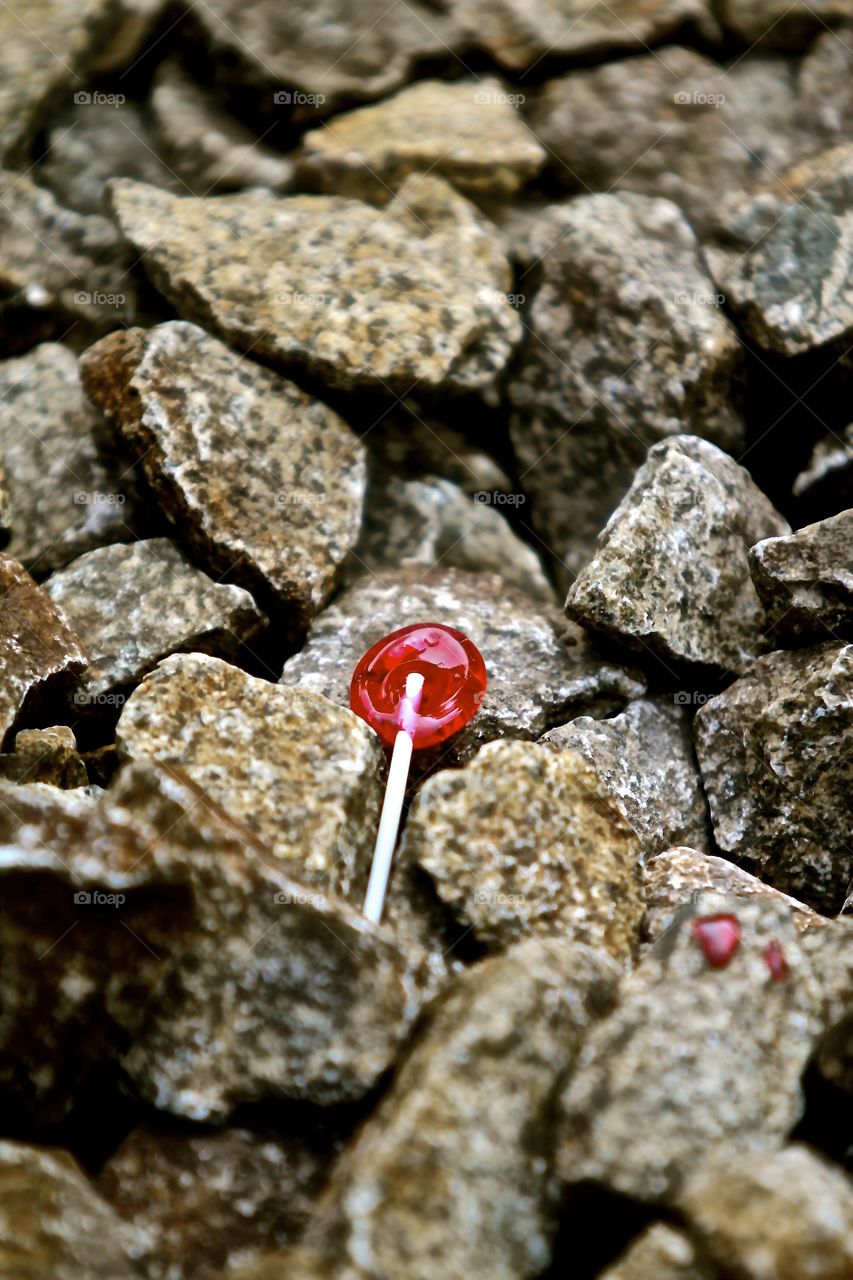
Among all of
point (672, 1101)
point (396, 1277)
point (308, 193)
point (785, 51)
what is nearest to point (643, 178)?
point (785, 51)

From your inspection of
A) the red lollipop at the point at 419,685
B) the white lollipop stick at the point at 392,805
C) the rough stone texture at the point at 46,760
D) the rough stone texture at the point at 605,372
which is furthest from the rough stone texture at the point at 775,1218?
the rough stone texture at the point at 605,372

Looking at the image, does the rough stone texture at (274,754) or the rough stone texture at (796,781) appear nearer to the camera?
the rough stone texture at (274,754)

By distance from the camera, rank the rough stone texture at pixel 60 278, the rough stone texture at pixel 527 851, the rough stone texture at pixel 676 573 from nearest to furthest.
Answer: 1. the rough stone texture at pixel 527 851
2. the rough stone texture at pixel 676 573
3. the rough stone texture at pixel 60 278

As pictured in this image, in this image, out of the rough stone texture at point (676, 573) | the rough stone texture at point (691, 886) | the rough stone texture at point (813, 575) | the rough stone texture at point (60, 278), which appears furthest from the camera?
the rough stone texture at point (60, 278)

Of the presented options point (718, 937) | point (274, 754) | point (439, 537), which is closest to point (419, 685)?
point (274, 754)

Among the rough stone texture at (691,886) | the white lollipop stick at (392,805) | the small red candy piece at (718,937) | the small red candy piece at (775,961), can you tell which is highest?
the small red candy piece at (775,961)

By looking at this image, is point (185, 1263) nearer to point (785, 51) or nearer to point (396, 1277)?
point (396, 1277)

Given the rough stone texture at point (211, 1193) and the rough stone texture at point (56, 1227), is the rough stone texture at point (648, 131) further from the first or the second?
the rough stone texture at point (56, 1227)

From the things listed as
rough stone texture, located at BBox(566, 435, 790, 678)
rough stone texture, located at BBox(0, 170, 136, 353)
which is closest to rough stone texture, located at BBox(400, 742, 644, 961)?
rough stone texture, located at BBox(566, 435, 790, 678)
